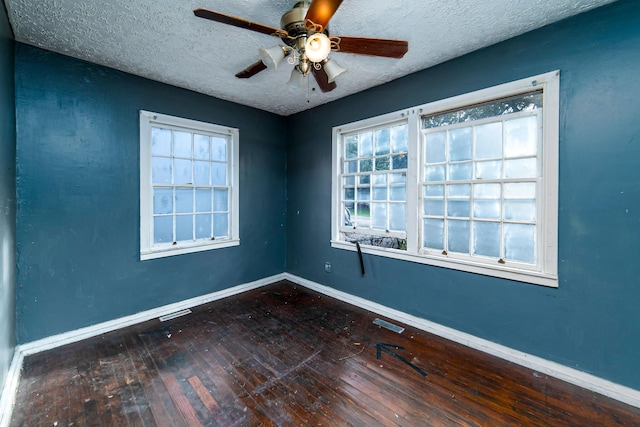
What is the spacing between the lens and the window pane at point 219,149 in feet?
11.8

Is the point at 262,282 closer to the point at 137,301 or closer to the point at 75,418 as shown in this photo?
the point at 137,301

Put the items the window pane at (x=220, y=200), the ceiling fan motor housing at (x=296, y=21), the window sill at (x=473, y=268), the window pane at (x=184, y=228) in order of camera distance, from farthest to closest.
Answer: the window pane at (x=220, y=200) → the window pane at (x=184, y=228) → the window sill at (x=473, y=268) → the ceiling fan motor housing at (x=296, y=21)

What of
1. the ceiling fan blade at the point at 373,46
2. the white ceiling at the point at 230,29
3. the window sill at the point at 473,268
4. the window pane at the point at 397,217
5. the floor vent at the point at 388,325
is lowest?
the floor vent at the point at 388,325

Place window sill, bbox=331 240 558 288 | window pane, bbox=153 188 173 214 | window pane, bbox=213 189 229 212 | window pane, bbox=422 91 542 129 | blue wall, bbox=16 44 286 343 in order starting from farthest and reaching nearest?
window pane, bbox=213 189 229 212
window pane, bbox=153 188 173 214
blue wall, bbox=16 44 286 343
window pane, bbox=422 91 542 129
window sill, bbox=331 240 558 288

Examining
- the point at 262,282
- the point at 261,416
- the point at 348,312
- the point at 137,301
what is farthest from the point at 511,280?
the point at 137,301

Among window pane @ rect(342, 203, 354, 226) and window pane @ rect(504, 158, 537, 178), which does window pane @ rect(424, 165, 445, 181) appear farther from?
window pane @ rect(342, 203, 354, 226)

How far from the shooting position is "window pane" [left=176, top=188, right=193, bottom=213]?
10.7 feet

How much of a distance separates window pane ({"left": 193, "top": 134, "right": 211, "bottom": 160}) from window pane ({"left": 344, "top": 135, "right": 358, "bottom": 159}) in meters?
1.87

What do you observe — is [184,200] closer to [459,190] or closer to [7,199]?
[7,199]

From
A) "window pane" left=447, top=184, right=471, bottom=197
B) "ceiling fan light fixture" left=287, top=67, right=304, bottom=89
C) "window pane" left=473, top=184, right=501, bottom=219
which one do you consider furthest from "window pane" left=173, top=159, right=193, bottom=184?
"window pane" left=473, top=184, right=501, bottom=219

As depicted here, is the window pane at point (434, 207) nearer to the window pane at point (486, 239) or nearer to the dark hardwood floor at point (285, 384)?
the window pane at point (486, 239)

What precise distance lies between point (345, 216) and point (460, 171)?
1.55 m

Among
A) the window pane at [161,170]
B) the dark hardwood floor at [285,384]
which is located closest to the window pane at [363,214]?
the dark hardwood floor at [285,384]

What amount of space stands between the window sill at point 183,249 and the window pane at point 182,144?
3.80 feet
